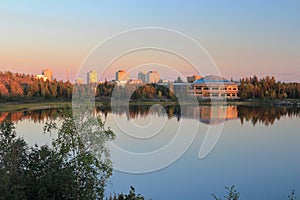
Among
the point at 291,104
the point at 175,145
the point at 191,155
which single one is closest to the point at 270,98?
the point at 291,104

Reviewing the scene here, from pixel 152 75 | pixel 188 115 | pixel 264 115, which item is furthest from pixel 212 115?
pixel 152 75

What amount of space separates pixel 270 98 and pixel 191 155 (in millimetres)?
37969

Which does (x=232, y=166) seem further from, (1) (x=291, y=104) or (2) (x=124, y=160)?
(1) (x=291, y=104)

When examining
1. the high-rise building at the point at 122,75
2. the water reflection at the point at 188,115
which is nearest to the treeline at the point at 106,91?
the water reflection at the point at 188,115

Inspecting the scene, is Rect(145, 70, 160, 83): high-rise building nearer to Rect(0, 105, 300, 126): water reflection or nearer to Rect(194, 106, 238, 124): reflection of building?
Rect(0, 105, 300, 126): water reflection

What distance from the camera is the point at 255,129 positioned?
18375 millimetres

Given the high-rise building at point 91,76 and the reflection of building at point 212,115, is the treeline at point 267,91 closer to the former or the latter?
the reflection of building at point 212,115

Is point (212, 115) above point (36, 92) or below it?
below

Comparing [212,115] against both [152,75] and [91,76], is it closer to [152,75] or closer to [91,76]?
[152,75]

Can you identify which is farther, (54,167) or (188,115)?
(188,115)

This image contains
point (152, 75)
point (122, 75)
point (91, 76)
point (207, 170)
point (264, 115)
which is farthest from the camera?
point (264, 115)

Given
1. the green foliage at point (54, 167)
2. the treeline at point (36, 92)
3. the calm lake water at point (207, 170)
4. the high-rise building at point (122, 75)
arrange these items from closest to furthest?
the green foliage at point (54, 167) → the high-rise building at point (122, 75) → the calm lake water at point (207, 170) → the treeline at point (36, 92)

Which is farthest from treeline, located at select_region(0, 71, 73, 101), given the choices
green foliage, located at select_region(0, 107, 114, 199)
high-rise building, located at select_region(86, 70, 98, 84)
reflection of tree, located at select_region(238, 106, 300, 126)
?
green foliage, located at select_region(0, 107, 114, 199)

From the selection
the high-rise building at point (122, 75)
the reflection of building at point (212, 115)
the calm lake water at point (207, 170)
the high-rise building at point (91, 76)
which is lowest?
the calm lake water at point (207, 170)
